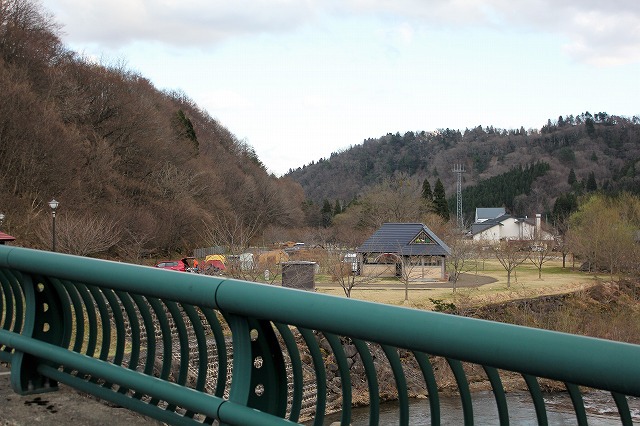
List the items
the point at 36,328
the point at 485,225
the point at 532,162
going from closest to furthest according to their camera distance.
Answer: the point at 36,328
the point at 485,225
the point at 532,162

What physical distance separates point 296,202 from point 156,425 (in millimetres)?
99458

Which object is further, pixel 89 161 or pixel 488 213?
pixel 488 213

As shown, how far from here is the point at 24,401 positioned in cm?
409

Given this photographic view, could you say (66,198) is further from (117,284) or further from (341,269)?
(117,284)

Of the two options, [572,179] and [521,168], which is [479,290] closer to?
[572,179]

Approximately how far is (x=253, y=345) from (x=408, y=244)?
4801 centimetres

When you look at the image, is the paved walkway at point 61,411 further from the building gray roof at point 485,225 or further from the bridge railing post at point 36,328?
the building gray roof at point 485,225

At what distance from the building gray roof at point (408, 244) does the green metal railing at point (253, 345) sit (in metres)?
45.4

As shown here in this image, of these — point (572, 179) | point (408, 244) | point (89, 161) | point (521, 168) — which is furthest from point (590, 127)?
point (89, 161)

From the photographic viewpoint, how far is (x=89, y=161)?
173 ft

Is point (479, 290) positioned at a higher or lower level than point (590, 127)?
lower

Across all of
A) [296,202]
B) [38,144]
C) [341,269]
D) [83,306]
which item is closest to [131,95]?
[38,144]

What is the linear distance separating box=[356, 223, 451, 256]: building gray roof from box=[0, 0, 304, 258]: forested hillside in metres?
11.9

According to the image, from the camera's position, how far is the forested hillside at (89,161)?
40.6 m
